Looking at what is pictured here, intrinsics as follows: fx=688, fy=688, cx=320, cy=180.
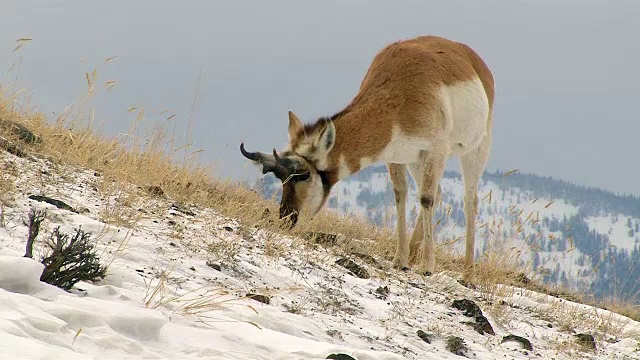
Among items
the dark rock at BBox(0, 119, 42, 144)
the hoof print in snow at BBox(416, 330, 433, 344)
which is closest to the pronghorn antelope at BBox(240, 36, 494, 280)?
the dark rock at BBox(0, 119, 42, 144)

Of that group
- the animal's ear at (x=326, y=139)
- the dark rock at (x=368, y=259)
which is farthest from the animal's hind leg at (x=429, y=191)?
the animal's ear at (x=326, y=139)

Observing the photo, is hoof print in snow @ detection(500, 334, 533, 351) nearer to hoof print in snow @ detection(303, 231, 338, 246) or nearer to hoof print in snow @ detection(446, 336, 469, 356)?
hoof print in snow @ detection(446, 336, 469, 356)

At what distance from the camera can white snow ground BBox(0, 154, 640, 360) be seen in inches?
111

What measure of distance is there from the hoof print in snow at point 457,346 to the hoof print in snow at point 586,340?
1734mm

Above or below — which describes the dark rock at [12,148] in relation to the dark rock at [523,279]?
above

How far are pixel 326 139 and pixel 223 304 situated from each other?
11.3 feet

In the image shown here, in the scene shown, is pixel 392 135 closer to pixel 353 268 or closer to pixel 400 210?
pixel 400 210

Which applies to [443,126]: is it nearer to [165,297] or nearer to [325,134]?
[325,134]

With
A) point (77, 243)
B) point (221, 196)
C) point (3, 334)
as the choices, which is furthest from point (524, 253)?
point (3, 334)

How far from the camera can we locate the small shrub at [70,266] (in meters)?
3.32

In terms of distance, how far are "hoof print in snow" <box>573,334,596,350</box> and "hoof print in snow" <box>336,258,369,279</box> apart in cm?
197

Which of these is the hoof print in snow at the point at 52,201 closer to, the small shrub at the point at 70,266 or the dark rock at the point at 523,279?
the small shrub at the point at 70,266

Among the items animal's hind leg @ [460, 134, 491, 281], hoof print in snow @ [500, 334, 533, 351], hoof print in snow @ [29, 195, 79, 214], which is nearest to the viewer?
Result: hoof print in snow @ [29, 195, 79, 214]

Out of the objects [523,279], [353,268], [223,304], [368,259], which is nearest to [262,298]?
[223,304]
